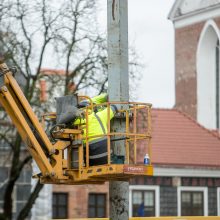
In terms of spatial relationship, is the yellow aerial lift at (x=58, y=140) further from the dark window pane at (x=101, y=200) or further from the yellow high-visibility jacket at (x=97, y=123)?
the dark window pane at (x=101, y=200)

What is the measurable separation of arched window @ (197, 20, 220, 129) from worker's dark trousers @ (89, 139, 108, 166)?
1573 inches

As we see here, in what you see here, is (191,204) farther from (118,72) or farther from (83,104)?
(118,72)

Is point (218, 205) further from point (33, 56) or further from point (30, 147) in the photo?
point (30, 147)

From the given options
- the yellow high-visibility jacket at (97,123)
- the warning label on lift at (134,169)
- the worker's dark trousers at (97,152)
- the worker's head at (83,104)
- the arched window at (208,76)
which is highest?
the arched window at (208,76)

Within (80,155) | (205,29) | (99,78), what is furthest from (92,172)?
(205,29)

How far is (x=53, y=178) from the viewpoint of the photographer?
39.4 ft

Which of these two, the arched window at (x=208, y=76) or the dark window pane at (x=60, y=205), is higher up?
the arched window at (x=208, y=76)

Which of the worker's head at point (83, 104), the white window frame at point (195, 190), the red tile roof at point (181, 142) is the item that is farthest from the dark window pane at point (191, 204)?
the worker's head at point (83, 104)

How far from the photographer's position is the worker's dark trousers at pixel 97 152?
1177cm

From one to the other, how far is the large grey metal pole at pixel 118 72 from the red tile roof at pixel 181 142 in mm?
27537

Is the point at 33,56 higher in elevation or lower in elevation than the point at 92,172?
higher

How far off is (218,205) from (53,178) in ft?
99.8

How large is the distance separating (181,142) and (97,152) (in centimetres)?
3066

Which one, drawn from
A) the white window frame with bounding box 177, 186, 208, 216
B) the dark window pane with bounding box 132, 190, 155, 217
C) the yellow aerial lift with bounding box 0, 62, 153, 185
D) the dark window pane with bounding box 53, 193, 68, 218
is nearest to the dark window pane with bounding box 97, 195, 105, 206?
the dark window pane with bounding box 53, 193, 68, 218
